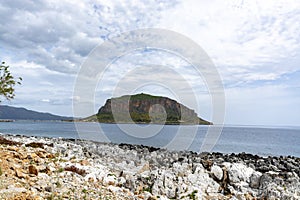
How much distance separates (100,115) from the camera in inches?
7082

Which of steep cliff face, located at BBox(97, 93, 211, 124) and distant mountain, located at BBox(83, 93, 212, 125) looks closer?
steep cliff face, located at BBox(97, 93, 211, 124)

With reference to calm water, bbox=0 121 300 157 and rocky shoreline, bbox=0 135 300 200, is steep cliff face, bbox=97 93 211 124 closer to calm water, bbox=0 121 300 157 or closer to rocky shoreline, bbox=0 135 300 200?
calm water, bbox=0 121 300 157

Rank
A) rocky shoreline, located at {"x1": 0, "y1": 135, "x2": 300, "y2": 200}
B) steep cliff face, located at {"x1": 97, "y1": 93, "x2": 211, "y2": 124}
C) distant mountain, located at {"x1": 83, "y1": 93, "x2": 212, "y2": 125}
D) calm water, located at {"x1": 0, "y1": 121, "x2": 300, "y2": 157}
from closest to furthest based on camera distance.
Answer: rocky shoreline, located at {"x1": 0, "y1": 135, "x2": 300, "y2": 200}, calm water, located at {"x1": 0, "y1": 121, "x2": 300, "y2": 157}, steep cliff face, located at {"x1": 97, "y1": 93, "x2": 211, "y2": 124}, distant mountain, located at {"x1": 83, "y1": 93, "x2": 212, "y2": 125}

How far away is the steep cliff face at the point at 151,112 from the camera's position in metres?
73.1

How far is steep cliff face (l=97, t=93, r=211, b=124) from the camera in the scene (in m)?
73.1

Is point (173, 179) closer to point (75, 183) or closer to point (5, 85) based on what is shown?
point (75, 183)

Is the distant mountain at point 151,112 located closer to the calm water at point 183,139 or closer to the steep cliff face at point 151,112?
the steep cliff face at point 151,112

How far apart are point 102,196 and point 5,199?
3.53 m

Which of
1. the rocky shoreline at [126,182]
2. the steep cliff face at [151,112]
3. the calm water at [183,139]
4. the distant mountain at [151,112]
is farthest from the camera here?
the distant mountain at [151,112]

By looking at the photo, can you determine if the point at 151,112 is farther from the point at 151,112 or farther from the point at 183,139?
the point at 183,139

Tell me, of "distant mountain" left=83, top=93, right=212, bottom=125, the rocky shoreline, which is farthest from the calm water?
the rocky shoreline

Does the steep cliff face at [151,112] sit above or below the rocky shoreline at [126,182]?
above

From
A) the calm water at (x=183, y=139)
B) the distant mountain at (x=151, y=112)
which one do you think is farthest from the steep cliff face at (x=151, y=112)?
the calm water at (x=183, y=139)

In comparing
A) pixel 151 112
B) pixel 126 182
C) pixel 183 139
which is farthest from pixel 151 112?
pixel 126 182
